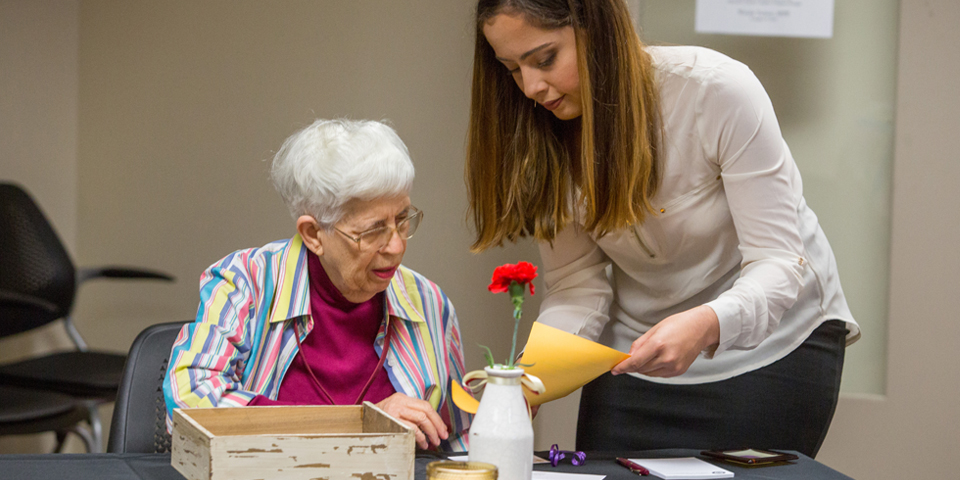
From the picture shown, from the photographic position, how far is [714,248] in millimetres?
1597

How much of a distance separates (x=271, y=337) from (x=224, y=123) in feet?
6.90

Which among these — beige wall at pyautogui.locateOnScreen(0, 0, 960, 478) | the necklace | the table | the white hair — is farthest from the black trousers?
beige wall at pyautogui.locateOnScreen(0, 0, 960, 478)

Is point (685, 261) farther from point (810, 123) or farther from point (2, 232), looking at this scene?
point (2, 232)

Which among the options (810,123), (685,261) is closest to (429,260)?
(810,123)

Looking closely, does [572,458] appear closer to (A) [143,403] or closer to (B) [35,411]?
(A) [143,403]

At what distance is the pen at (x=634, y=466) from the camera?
3.84ft

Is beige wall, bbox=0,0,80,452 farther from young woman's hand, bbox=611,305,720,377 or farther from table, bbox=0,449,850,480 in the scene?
young woman's hand, bbox=611,305,720,377

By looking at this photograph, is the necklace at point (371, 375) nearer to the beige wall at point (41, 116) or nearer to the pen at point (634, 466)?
the pen at point (634, 466)

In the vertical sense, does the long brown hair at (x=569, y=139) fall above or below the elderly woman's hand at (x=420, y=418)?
above

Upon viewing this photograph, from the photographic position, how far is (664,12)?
2.71 m

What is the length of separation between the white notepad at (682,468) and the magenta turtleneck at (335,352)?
1.74 feet

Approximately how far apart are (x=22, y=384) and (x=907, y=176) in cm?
297

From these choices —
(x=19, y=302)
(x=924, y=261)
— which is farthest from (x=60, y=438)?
(x=924, y=261)

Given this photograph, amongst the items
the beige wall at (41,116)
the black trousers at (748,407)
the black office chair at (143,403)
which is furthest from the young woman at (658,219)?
the beige wall at (41,116)
